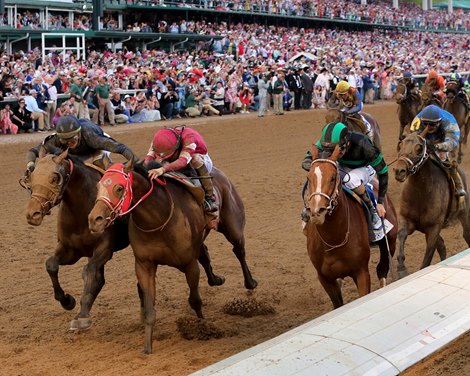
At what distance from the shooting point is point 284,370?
13.7ft

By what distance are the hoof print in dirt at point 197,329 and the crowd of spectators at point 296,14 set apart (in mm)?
22947

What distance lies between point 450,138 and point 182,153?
319 centimetres

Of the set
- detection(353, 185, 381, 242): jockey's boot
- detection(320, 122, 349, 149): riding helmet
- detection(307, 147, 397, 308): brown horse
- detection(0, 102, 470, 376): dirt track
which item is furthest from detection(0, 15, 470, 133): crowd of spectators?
detection(320, 122, 349, 149): riding helmet

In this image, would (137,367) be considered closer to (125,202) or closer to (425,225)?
(125,202)

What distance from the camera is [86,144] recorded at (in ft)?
23.6

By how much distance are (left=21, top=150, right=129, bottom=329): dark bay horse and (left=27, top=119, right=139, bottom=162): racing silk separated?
14cm

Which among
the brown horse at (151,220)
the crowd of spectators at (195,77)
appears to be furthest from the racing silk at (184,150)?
the crowd of spectators at (195,77)

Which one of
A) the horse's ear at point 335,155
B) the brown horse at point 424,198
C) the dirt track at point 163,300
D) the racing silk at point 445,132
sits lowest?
the dirt track at point 163,300

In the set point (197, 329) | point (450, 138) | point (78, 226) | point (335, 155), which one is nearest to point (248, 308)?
point (197, 329)

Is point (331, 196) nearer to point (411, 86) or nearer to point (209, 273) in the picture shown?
point (209, 273)

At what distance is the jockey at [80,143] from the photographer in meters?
6.96

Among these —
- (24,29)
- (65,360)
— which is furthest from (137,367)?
(24,29)

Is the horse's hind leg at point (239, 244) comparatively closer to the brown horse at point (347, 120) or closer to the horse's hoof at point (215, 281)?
the horse's hoof at point (215, 281)

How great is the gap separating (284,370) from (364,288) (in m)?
2.64
